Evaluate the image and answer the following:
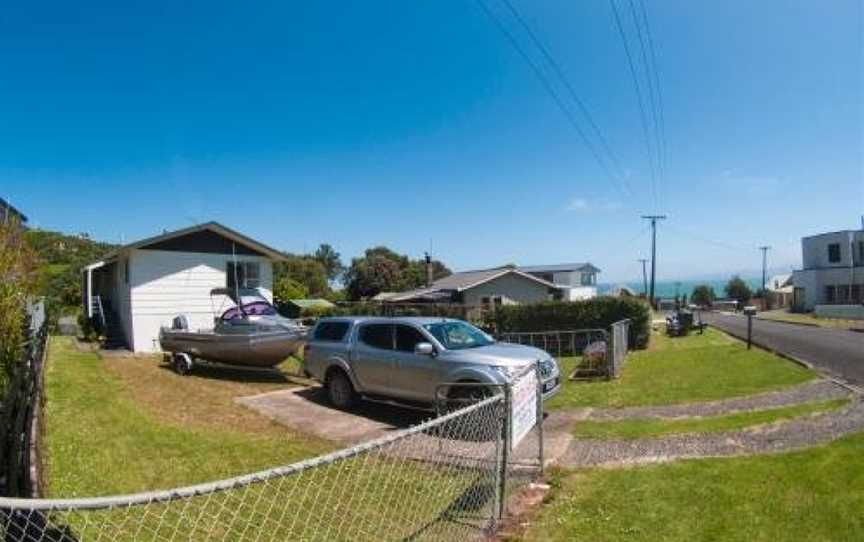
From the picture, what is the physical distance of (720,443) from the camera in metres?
8.73

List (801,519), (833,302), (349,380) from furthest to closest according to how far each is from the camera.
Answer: (833,302)
(349,380)
(801,519)

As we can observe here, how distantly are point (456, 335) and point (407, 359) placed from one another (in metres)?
1.01

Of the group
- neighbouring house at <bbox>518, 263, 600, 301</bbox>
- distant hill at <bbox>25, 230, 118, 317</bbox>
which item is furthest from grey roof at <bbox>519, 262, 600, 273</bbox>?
distant hill at <bbox>25, 230, 118, 317</bbox>

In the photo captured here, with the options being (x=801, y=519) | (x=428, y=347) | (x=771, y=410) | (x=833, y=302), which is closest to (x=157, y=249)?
A: (x=428, y=347)

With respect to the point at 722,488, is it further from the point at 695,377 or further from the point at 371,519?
the point at 695,377

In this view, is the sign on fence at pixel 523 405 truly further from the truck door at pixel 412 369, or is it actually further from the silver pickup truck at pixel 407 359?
the truck door at pixel 412 369

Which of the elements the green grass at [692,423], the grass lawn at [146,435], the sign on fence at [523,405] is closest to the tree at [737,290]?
the green grass at [692,423]

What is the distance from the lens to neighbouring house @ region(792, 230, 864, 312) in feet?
188

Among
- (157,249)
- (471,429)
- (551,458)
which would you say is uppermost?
(157,249)

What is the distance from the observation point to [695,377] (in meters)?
14.9

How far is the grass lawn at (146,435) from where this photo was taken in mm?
7211

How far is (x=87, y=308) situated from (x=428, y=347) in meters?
19.4

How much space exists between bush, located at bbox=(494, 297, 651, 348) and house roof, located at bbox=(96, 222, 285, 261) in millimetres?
9463

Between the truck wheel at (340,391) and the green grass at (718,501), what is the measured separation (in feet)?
18.3
